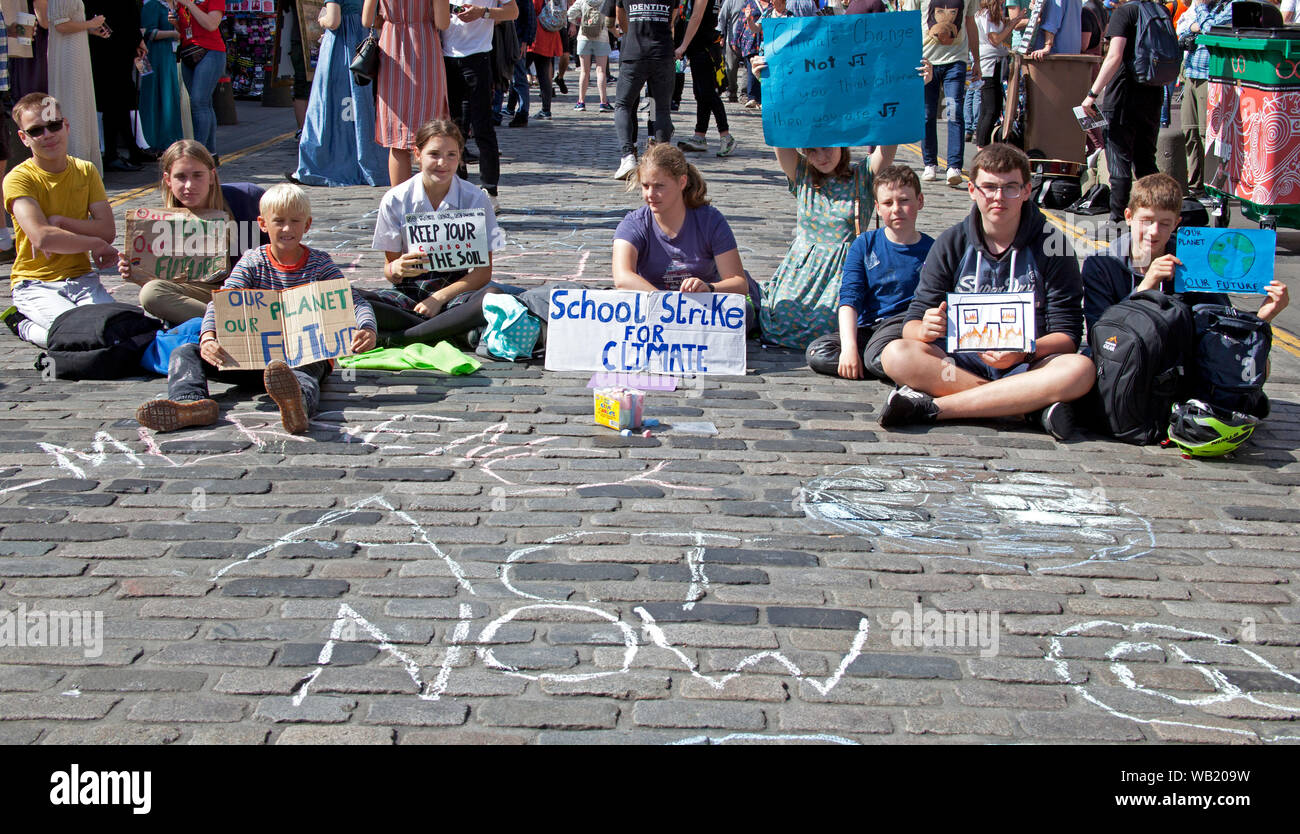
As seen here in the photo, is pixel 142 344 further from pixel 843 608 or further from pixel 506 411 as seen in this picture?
pixel 843 608

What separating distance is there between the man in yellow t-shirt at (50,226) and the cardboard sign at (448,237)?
5.08 ft

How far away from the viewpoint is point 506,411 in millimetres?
5473

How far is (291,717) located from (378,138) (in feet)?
22.4

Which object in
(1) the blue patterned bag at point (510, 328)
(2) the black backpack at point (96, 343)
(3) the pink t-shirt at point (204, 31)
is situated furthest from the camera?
(3) the pink t-shirt at point (204, 31)

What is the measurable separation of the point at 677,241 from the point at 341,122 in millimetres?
6217

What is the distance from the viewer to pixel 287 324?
5.38 metres

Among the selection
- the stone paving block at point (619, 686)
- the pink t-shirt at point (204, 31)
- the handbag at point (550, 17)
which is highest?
the handbag at point (550, 17)

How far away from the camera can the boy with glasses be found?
5.27 meters

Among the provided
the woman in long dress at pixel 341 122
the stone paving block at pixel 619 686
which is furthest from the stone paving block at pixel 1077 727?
the woman in long dress at pixel 341 122

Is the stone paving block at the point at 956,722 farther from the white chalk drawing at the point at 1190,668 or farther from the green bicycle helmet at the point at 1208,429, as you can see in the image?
the green bicycle helmet at the point at 1208,429

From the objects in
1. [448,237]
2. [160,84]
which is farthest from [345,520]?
[160,84]

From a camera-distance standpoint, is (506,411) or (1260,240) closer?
(1260,240)

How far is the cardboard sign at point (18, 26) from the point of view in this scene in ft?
29.8
